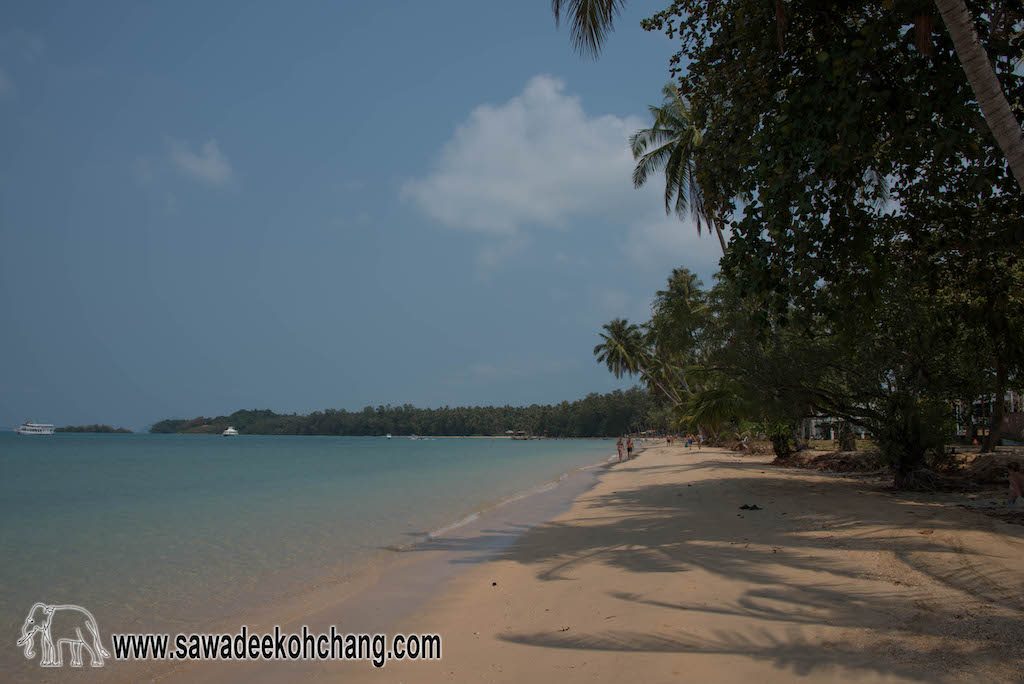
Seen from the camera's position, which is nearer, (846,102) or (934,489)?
(846,102)

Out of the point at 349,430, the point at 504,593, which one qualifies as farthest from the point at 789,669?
the point at 349,430

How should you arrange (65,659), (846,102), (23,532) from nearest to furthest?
(65,659) → (846,102) → (23,532)

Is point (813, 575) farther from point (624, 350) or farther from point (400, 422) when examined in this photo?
point (400, 422)

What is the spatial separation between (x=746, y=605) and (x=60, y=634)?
22.6 ft

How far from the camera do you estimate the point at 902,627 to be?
4.08 meters

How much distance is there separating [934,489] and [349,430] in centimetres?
18738

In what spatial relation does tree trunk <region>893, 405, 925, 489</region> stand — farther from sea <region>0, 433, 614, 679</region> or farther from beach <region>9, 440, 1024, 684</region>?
sea <region>0, 433, 614, 679</region>

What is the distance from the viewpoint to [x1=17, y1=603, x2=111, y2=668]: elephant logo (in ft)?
17.7

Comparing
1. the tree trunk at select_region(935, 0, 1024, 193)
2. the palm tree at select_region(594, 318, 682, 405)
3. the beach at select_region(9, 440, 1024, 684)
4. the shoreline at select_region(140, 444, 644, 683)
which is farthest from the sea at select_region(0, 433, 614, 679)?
the palm tree at select_region(594, 318, 682, 405)

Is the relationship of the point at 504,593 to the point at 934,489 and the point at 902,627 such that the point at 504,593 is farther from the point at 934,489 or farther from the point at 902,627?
the point at 934,489

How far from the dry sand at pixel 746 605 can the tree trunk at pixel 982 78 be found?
11.5 ft

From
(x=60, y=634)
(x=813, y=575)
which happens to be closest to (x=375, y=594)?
(x=60, y=634)

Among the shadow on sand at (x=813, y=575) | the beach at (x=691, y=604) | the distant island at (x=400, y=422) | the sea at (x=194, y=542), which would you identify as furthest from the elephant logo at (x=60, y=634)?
the distant island at (x=400, y=422)

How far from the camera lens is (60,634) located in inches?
241
